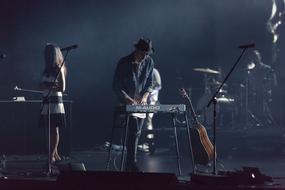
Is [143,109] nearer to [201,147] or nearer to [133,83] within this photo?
[133,83]

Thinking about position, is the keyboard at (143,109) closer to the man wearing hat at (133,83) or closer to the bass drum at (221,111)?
the man wearing hat at (133,83)

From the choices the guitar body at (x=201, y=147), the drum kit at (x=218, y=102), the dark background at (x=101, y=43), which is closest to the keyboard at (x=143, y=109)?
the guitar body at (x=201, y=147)

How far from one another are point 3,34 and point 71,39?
5.45 feet

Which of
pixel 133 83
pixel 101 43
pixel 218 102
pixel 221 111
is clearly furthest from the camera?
pixel 221 111

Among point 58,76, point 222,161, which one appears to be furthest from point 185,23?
point 58,76

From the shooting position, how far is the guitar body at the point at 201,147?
9.11 m

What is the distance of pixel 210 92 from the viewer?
15.8 m

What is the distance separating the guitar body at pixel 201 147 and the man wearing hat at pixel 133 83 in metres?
1.06

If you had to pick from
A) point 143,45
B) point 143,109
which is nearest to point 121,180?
point 143,109

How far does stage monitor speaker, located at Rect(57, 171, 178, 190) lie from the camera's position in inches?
229

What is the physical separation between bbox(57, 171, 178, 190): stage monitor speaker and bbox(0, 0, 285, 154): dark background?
660 cm

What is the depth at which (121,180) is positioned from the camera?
589cm

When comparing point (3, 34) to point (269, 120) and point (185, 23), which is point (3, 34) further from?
point (269, 120)

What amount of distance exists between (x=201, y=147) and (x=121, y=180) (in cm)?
344
